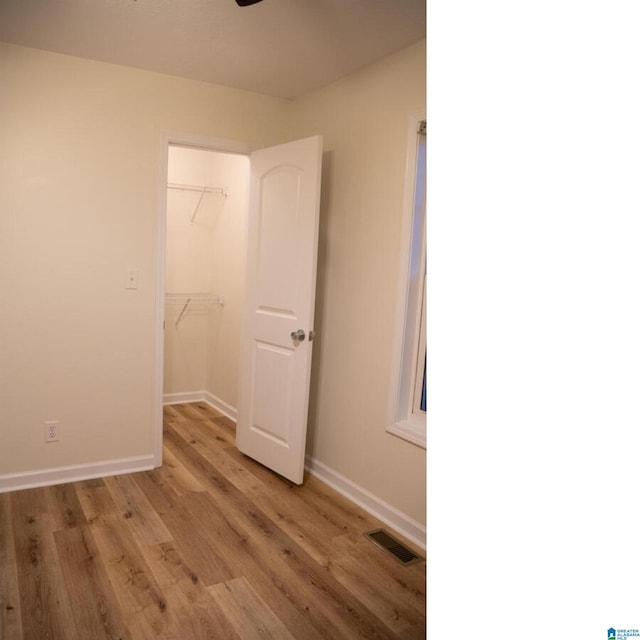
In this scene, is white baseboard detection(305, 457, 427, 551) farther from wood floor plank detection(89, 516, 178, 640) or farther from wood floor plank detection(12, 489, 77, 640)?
wood floor plank detection(12, 489, 77, 640)

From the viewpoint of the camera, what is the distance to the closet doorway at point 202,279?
15.2ft

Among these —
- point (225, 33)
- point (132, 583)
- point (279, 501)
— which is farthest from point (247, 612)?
point (225, 33)

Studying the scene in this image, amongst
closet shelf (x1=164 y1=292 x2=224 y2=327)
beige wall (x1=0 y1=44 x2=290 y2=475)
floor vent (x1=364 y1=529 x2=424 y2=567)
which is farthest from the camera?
closet shelf (x1=164 y1=292 x2=224 y2=327)

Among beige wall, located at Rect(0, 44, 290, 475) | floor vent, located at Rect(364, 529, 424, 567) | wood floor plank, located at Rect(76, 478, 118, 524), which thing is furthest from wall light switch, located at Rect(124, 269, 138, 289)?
floor vent, located at Rect(364, 529, 424, 567)

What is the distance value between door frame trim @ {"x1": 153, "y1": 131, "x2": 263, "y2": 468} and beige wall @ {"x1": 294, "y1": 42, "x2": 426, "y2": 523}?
614 millimetres

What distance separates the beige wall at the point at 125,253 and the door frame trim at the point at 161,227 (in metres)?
0.04

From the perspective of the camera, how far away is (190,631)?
198 centimetres

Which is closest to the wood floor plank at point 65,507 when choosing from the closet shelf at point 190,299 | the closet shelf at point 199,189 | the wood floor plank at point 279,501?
the wood floor plank at point 279,501

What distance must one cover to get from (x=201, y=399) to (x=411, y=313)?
9.59 feet

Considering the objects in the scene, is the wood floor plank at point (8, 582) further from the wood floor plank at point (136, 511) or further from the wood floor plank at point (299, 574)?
the wood floor plank at point (299, 574)

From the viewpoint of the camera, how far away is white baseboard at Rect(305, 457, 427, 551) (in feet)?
8.93

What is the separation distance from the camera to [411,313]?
9.20 feet
